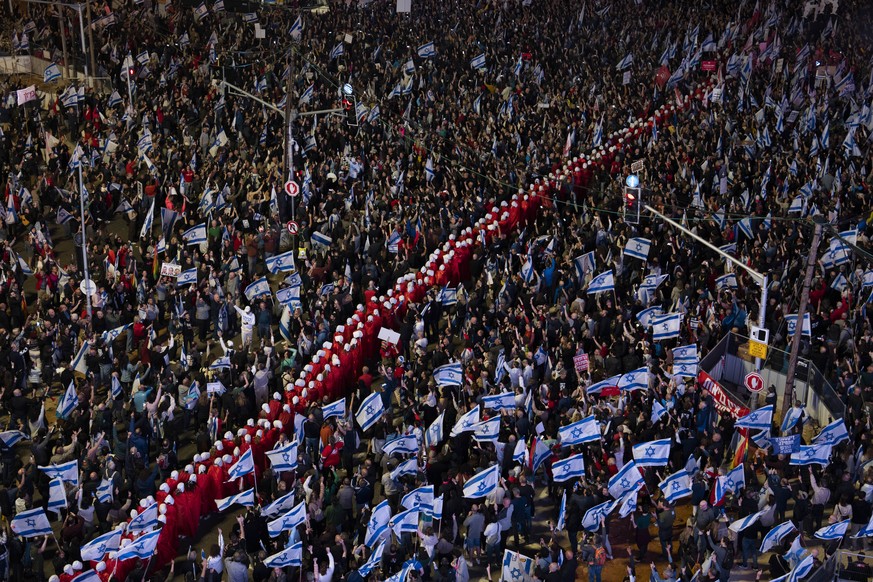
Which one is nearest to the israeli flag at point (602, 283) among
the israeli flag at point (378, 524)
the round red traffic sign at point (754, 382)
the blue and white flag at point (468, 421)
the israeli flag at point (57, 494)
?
the round red traffic sign at point (754, 382)

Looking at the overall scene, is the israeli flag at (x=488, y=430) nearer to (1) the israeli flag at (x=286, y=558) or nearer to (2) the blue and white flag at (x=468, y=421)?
(2) the blue and white flag at (x=468, y=421)

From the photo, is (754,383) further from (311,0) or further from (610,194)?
(311,0)

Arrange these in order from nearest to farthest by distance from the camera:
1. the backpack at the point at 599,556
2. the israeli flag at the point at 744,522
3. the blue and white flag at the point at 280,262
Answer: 1. the backpack at the point at 599,556
2. the israeli flag at the point at 744,522
3. the blue and white flag at the point at 280,262

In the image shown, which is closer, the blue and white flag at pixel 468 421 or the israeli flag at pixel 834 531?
the israeli flag at pixel 834 531

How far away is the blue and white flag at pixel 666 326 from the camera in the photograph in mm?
29391

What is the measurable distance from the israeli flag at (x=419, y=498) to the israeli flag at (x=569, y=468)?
2.55m

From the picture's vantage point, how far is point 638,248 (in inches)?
1310

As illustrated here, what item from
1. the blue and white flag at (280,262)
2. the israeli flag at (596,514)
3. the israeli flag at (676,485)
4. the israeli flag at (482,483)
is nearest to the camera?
the israeli flag at (596,514)

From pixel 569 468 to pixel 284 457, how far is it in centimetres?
508

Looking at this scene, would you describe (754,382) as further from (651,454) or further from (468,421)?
(468,421)

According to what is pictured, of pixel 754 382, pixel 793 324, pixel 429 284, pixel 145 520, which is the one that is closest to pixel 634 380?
pixel 754 382

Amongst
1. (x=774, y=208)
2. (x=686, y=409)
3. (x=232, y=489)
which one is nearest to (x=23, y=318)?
(x=232, y=489)

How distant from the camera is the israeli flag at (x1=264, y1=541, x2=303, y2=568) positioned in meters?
22.0

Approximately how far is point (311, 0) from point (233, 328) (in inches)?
1360
